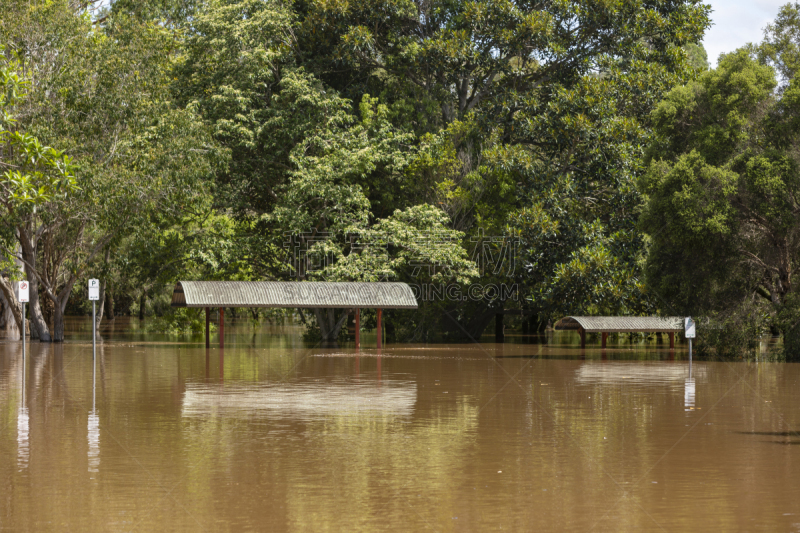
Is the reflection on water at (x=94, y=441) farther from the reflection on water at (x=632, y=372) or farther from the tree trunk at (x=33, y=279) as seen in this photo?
the tree trunk at (x=33, y=279)

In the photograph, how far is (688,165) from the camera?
29703 mm

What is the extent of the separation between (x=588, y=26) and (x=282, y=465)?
34.1m

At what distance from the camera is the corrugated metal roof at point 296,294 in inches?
1342

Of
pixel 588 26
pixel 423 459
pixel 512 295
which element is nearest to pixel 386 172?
pixel 512 295

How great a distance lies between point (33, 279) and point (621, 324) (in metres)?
23.5

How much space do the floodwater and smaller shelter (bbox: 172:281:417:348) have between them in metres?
11.9

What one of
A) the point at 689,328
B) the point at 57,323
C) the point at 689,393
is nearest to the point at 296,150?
the point at 57,323

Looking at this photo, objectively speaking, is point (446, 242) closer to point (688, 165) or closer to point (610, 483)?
point (688, 165)

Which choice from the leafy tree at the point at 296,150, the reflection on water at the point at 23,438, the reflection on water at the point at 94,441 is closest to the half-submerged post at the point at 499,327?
the leafy tree at the point at 296,150

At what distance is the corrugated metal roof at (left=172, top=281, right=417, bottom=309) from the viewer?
3409 centimetres

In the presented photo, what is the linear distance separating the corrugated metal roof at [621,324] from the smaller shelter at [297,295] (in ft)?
20.3

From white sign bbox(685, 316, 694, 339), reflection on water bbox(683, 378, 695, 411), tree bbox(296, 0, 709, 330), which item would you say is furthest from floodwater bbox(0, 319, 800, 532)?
tree bbox(296, 0, 709, 330)

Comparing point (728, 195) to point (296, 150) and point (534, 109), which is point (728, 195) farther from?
point (296, 150)

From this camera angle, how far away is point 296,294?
116 ft
